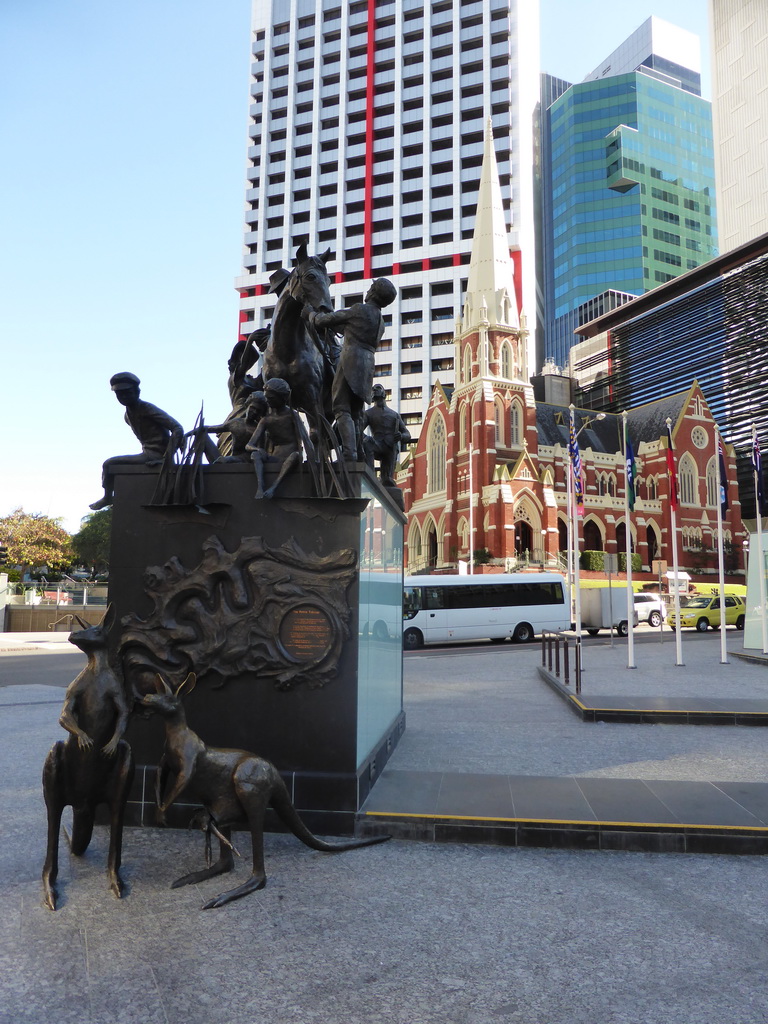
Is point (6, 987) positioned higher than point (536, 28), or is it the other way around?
point (536, 28)

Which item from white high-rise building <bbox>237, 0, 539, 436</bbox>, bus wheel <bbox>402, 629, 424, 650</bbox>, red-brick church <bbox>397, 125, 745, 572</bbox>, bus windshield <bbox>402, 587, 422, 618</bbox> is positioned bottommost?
bus wheel <bbox>402, 629, 424, 650</bbox>

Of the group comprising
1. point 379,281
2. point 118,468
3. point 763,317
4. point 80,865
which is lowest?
point 80,865

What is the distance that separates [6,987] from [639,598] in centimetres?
3716

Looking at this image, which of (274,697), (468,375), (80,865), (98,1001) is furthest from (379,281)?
(468,375)

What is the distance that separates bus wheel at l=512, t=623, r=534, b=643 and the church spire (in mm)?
30868

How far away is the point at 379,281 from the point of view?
6727 mm

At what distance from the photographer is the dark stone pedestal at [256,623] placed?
565 centimetres

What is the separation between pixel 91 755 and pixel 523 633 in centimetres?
2725

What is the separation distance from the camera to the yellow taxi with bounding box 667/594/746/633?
35.3 m

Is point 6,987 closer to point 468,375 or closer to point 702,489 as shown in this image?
point 468,375

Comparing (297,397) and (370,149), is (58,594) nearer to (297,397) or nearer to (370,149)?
(297,397)

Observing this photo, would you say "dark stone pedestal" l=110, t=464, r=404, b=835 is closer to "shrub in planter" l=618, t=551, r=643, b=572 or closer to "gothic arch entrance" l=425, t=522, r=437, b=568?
"shrub in planter" l=618, t=551, r=643, b=572

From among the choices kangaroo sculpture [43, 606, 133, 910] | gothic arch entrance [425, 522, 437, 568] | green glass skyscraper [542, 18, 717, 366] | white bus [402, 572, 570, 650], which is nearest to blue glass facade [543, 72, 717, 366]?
green glass skyscraper [542, 18, 717, 366]

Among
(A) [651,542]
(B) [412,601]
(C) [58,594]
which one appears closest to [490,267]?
(A) [651,542]
